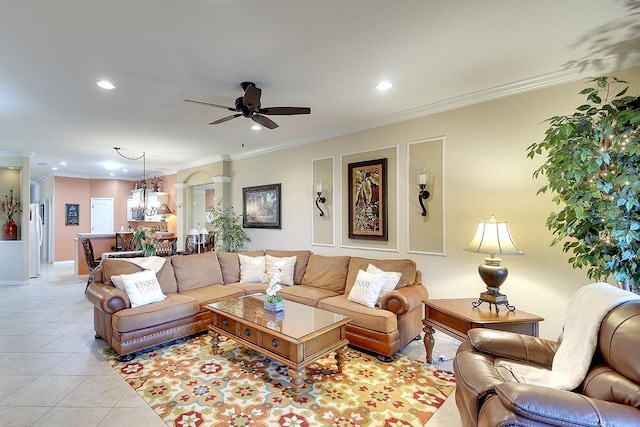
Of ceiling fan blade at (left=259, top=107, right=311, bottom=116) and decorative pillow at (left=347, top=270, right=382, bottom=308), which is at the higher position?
ceiling fan blade at (left=259, top=107, right=311, bottom=116)

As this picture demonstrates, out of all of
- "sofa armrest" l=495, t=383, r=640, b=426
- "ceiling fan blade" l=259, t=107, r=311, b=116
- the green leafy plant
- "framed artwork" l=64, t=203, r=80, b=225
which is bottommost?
"sofa armrest" l=495, t=383, r=640, b=426

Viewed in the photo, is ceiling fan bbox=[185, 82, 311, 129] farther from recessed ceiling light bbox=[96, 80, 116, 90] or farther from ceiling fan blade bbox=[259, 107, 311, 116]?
recessed ceiling light bbox=[96, 80, 116, 90]

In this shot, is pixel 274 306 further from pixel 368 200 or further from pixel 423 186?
pixel 423 186

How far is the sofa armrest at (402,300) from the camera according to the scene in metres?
3.04

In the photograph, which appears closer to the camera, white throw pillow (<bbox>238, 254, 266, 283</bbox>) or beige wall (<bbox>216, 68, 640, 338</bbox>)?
beige wall (<bbox>216, 68, 640, 338</bbox>)

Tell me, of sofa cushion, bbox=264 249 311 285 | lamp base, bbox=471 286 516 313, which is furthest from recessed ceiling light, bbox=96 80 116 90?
lamp base, bbox=471 286 516 313

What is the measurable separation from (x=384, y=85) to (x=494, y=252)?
74.8 inches

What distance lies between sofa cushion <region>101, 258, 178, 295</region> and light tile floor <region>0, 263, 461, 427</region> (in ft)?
2.59

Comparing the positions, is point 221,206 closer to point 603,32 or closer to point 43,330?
point 43,330

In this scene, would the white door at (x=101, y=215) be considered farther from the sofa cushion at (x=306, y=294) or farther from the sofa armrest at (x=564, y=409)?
the sofa armrest at (x=564, y=409)

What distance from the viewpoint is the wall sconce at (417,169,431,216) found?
3.60 meters

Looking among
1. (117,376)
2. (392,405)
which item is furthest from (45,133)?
(392,405)

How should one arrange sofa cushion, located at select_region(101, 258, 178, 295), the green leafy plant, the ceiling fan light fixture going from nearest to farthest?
the ceiling fan light fixture → sofa cushion, located at select_region(101, 258, 178, 295) → the green leafy plant

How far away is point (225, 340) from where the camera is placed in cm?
353
